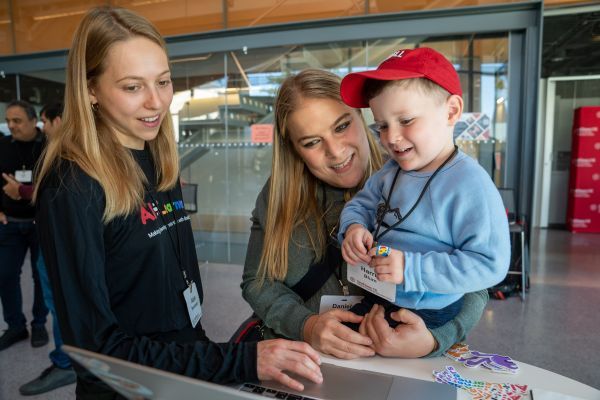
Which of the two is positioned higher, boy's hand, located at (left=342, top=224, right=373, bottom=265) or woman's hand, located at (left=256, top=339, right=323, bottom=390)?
boy's hand, located at (left=342, top=224, right=373, bottom=265)

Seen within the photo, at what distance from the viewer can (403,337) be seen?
3.32ft

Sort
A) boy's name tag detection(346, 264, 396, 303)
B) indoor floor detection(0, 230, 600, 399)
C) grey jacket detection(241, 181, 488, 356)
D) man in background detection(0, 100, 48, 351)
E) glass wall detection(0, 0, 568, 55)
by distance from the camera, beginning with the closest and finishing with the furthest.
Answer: boy's name tag detection(346, 264, 396, 303), grey jacket detection(241, 181, 488, 356), indoor floor detection(0, 230, 600, 399), man in background detection(0, 100, 48, 351), glass wall detection(0, 0, 568, 55)

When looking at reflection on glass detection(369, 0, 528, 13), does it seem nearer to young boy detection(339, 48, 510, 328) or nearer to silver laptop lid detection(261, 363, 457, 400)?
young boy detection(339, 48, 510, 328)

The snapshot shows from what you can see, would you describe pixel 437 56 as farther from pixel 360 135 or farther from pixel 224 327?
pixel 224 327

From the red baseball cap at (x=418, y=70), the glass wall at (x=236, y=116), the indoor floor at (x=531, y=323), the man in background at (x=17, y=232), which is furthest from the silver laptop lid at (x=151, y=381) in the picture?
the glass wall at (x=236, y=116)

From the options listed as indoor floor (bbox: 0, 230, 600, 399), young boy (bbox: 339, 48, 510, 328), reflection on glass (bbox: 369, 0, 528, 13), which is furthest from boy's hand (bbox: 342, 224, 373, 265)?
reflection on glass (bbox: 369, 0, 528, 13)

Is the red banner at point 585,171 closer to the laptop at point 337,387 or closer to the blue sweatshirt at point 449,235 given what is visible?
the blue sweatshirt at point 449,235

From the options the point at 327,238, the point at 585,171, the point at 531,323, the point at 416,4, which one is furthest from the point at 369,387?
the point at 585,171

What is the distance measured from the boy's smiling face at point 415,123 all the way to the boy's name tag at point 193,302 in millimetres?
755

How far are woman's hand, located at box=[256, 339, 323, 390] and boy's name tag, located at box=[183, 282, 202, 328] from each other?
415mm

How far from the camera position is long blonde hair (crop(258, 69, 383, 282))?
1.34 meters

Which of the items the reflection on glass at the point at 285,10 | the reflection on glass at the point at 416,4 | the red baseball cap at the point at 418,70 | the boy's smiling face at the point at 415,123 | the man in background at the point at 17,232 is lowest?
the man in background at the point at 17,232

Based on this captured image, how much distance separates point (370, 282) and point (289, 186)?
50 cm

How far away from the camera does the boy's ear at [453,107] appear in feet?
3.56
